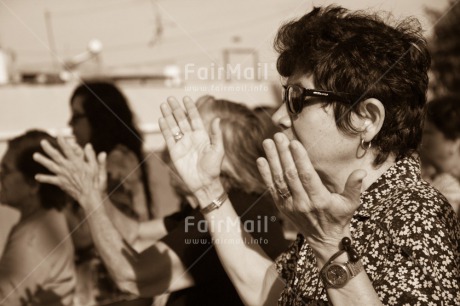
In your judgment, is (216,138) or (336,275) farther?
(216,138)

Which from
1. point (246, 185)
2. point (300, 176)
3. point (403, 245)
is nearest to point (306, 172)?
point (300, 176)

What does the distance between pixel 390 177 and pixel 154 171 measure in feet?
7.10

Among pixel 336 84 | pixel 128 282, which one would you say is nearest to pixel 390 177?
pixel 336 84

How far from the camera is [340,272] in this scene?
1101 mm

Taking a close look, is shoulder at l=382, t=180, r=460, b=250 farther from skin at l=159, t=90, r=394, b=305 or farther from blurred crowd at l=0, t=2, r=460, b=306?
skin at l=159, t=90, r=394, b=305

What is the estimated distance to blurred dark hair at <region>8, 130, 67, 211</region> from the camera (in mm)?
2535

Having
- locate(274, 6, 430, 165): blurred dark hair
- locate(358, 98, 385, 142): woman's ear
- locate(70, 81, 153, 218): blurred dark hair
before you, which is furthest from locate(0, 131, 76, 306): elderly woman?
locate(358, 98, 385, 142): woman's ear

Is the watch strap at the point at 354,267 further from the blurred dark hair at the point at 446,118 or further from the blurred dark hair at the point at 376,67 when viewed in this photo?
the blurred dark hair at the point at 446,118

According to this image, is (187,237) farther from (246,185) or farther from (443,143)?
(443,143)

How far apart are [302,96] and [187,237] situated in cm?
76

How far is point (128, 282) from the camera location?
2.01 meters

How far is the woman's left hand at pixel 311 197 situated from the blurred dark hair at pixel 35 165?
5.24ft

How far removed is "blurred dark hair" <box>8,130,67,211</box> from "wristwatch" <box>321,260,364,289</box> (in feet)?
5.59

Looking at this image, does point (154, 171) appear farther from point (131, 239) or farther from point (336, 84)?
point (336, 84)
